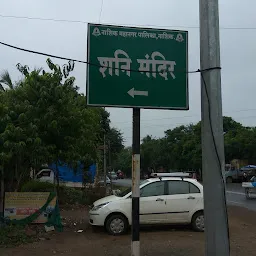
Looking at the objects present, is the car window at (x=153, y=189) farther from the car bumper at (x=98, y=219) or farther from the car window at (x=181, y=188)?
the car bumper at (x=98, y=219)

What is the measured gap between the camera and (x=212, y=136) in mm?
5805

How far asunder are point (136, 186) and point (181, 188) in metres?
5.41

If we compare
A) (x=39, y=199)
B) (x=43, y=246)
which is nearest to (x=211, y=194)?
(x=43, y=246)

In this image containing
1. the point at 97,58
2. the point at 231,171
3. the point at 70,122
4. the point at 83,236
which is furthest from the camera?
the point at 231,171

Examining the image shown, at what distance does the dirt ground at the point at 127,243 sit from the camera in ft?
30.3

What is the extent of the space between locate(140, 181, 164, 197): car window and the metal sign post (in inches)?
197

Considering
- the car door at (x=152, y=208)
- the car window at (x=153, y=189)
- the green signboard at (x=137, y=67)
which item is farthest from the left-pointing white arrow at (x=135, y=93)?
the car window at (x=153, y=189)

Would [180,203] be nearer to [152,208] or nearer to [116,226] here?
[152,208]

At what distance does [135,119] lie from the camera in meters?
7.16

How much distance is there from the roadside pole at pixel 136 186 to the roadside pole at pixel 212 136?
149 centimetres

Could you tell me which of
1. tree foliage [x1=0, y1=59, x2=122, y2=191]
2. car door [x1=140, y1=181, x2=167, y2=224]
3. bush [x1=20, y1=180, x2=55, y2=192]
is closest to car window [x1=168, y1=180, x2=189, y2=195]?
car door [x1=140, y1=181, x2=167, y2=224]

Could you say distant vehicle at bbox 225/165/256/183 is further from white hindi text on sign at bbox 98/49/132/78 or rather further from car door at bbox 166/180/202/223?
white hindi text on sign at bbox 98/49/132/78

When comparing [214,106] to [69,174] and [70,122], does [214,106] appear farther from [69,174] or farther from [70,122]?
Result: [69,174]

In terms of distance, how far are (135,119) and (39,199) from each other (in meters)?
6.12
